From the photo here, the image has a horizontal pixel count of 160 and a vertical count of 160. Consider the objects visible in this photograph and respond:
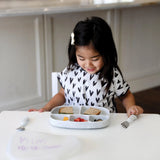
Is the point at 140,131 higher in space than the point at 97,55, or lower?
lower

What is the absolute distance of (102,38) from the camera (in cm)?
120

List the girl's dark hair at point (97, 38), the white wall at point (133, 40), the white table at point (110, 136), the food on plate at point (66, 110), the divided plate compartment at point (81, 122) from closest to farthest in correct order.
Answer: the white table at point (110, 136) < the divided plate compartment at point (81, 122) < the food on plate at point (66, 110) < the girl's dark hair at point (97, 38) < the white wall at point (133, 40)

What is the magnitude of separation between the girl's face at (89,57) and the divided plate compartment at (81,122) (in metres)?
0.18

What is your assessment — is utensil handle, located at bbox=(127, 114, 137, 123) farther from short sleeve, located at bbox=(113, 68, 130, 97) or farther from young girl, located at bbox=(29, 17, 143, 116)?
short sleeve, located at bbox=(113, 68, 130, 97)

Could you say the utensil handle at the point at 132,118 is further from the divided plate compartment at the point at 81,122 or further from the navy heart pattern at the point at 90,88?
the navy heart pattern at the point at 90,88

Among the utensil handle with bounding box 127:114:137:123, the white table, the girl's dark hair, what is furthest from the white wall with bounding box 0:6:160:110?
the utensil handle with bounding box 127:114:137:123

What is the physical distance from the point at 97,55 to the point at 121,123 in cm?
31

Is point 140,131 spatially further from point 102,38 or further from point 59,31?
point 59,31

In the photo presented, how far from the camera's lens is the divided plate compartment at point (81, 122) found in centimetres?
97

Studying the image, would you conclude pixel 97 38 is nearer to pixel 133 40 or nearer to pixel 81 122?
pixel 81 122

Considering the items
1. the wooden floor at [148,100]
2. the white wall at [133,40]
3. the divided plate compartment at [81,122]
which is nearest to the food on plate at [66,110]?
the divided plate compartment at [81,122]

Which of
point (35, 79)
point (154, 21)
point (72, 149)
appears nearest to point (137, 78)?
point (154, 21)

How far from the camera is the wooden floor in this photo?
2.71 meters

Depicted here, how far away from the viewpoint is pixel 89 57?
119 centimetres
